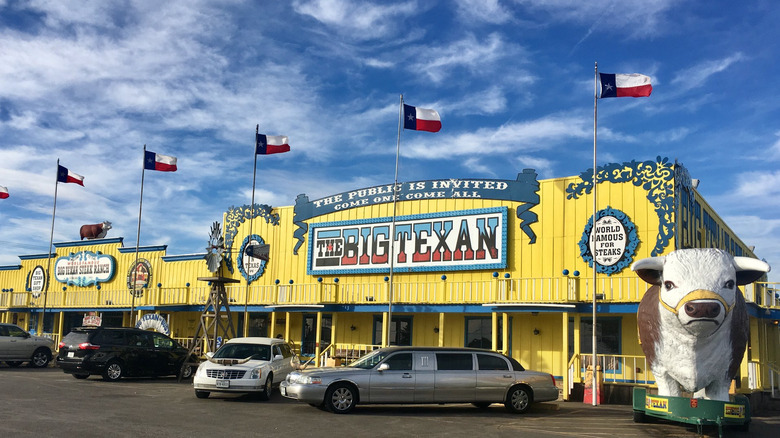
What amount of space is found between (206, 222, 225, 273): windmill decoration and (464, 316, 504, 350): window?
11.2m

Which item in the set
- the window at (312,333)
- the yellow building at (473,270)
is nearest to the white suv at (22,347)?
the yellow building at (473,270)

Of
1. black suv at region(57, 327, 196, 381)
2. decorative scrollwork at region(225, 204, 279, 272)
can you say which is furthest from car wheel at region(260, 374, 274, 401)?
decorative scrollwork at region(225, 204, 279, 272)

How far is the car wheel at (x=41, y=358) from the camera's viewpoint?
24766mm

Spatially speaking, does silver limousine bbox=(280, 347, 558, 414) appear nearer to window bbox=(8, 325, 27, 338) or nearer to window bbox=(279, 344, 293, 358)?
window bbox=(279, 344, 293, 358)

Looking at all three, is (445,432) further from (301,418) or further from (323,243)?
(323,243)

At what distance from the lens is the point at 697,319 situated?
1127cm

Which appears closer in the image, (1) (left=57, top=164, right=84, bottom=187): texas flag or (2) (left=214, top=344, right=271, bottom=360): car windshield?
(2) (left=214, top=344, right=271, bottom=360): car windshield

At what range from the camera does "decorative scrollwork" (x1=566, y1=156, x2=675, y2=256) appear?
19.2 m

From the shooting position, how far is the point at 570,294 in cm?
1916

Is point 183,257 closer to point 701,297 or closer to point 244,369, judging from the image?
point 244,369

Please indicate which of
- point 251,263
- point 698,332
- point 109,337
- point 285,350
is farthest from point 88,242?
point 698,332

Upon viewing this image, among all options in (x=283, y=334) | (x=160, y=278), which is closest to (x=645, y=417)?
(x=283, y=334)

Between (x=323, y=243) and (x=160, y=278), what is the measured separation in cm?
988

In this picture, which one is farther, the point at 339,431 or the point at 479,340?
the point at 479,340
